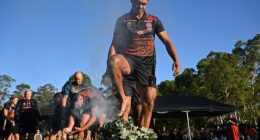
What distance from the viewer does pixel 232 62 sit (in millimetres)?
47656

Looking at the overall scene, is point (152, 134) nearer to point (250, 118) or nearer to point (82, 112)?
point (82, 112)

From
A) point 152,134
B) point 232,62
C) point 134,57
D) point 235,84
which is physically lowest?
point 152,134

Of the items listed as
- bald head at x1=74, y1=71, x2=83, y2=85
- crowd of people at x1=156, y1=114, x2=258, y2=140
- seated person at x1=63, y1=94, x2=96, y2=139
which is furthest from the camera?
crowd of people at x1=156, y1=114, x2=258, y2=140

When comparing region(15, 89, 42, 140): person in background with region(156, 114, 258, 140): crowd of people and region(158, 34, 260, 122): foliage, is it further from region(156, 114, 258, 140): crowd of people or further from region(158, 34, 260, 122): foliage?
region(158, 34, 260, 122): foliage

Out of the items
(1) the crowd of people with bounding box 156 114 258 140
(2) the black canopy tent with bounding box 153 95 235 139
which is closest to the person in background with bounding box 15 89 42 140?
(1) the crowd of people with bounding box 156 114 258 140

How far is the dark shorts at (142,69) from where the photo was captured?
3750 mm

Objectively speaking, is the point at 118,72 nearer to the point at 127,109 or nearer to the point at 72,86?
the point at 127,109

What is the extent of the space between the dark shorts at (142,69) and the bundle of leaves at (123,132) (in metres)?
0.69

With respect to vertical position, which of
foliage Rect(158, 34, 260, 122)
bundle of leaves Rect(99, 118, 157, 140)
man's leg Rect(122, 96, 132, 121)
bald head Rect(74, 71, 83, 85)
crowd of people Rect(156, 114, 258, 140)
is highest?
foliage Rect(158, 34, 260, 122)

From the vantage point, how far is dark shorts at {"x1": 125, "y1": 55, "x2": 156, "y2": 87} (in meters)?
3.75

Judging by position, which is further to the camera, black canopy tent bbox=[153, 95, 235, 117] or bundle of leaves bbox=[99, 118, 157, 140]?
black canopy tent bbox=[153, 95, 235, 117]

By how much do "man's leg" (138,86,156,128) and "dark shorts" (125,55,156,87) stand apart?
67mm

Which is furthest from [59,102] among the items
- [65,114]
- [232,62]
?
[232,62]

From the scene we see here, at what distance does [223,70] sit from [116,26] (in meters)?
38.6
